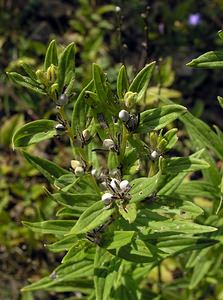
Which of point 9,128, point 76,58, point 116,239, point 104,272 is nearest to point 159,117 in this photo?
point 116,239

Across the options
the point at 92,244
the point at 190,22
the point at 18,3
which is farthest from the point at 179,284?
the point at 18,3

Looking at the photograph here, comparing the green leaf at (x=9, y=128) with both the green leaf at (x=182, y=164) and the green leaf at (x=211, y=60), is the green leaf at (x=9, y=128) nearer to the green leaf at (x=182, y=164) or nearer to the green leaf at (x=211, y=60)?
the green leaf at (x=182, y=164)

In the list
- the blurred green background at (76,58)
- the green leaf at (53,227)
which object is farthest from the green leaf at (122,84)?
the blurred green background at (76,58)

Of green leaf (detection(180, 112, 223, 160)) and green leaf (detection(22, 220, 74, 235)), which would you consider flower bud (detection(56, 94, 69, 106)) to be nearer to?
green leaf (detection(22, 220, 74, 235))

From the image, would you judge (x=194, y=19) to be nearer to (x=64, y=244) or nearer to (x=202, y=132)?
(x=202, y=132)

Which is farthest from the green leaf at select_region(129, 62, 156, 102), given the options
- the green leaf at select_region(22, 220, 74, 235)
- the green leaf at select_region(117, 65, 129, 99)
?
the green leaf at select_region(22, 220, 74, 235)

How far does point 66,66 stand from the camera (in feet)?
6.68

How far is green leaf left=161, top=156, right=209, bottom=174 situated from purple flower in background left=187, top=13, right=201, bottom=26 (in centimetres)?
272

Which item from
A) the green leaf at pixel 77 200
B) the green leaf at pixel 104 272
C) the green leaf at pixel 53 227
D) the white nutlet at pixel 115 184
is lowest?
the green leaf at pixel 104 272

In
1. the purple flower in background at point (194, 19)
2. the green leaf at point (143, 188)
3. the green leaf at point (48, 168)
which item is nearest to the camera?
the green leaf at point (143, 188)

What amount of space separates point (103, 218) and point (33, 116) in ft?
7.81

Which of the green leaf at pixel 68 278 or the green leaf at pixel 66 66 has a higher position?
the green leaf at pixel 66 66

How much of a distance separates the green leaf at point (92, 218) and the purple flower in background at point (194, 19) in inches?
115

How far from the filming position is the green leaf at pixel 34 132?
79.8 inches
